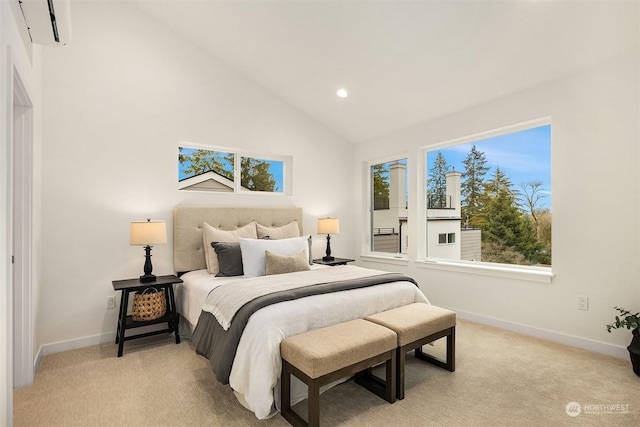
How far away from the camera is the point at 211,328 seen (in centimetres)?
251

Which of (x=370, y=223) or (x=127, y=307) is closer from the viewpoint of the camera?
(x=127, y=307)

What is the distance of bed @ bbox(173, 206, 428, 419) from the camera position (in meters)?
2.01

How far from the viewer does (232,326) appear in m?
2.18

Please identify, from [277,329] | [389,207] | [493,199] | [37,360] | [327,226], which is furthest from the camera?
Answer: [389,207]

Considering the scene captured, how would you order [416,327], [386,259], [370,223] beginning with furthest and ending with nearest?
1. [370,223]
2. [386,259]
3. [416,327]

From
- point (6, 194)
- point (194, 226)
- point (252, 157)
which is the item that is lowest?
point (194, 226)

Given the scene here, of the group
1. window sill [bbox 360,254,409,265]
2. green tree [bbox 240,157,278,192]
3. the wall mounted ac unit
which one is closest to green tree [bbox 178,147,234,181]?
green tree [bbox 240,157,278,192]

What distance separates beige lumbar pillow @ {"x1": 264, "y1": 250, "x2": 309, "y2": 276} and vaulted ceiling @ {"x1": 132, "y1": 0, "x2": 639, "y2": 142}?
6.92ft

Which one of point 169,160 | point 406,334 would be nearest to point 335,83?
point 169,160

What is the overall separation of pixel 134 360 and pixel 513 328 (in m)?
3.53

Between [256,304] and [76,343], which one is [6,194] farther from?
[76,343]

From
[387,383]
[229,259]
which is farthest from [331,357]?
[229,259]

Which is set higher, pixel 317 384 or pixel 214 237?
pixel 214 237

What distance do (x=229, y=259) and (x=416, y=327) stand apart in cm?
187
